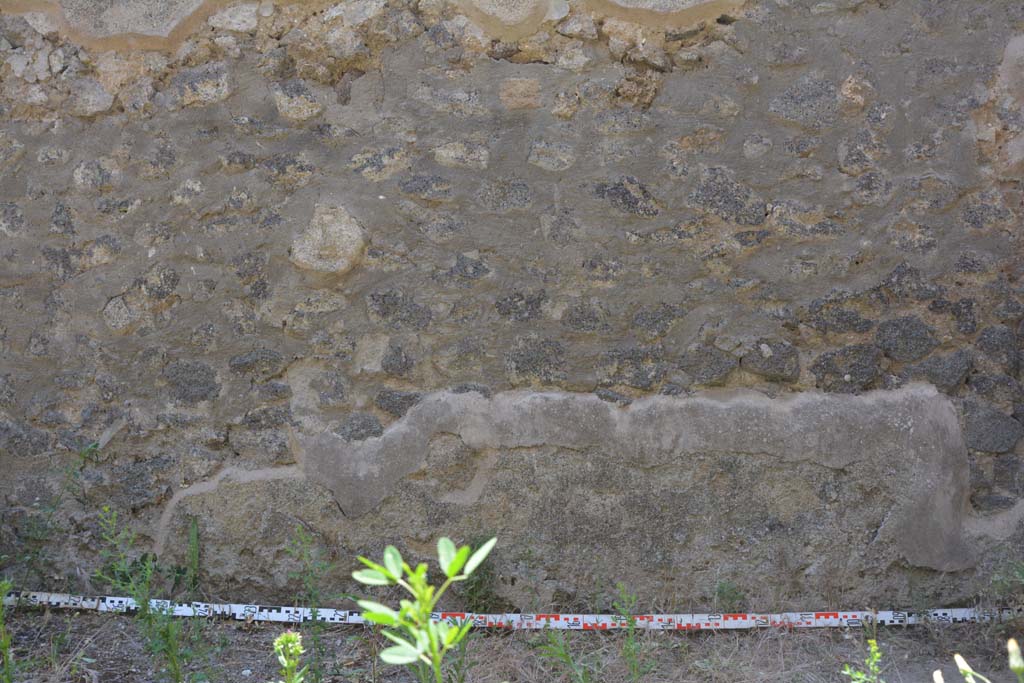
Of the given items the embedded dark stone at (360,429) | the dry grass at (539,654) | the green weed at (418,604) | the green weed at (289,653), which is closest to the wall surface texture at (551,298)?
the embedded dark stone at (360,429)

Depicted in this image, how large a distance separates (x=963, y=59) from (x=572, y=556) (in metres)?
1.72

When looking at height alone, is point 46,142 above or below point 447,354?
above

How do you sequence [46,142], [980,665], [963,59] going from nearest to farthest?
[980,665] < [963,59] < [46,142]

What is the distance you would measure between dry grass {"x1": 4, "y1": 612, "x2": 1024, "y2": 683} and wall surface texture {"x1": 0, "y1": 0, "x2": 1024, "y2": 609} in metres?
0.13

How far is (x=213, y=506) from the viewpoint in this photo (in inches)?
104

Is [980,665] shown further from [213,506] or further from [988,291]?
[213,506]

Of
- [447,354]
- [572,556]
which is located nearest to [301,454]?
[447,354]

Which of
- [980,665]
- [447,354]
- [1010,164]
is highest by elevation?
[1010,164]

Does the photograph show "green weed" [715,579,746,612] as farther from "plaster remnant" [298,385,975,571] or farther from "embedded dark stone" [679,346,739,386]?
"embedded dark stone" [679,346,739,386]

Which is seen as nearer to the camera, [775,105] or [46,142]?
[775,105]

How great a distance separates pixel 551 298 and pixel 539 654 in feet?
3.08

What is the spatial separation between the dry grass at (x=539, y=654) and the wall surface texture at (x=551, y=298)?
13 cm

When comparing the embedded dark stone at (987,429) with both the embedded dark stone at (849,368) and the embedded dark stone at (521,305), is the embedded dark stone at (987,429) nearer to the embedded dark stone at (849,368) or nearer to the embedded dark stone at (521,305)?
the embedded dark stone at (849,368)

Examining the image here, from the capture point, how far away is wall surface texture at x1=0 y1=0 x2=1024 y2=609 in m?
2.55
